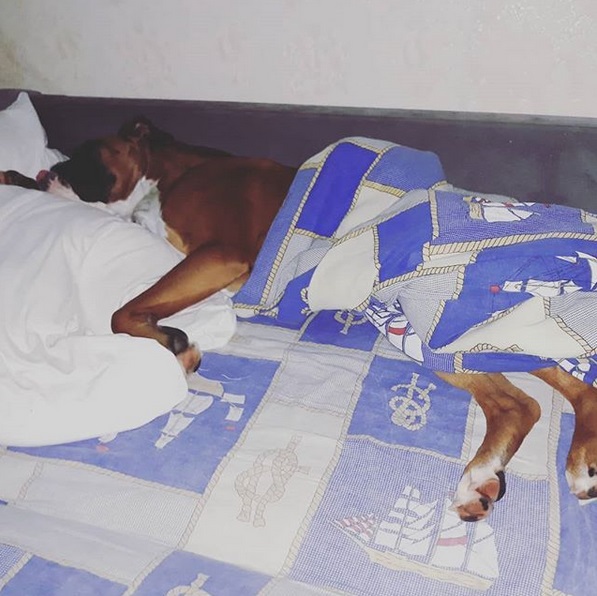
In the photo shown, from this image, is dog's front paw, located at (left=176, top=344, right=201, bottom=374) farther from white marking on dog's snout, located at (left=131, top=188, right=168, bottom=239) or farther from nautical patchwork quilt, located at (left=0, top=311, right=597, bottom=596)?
white marking on dog's snout, located at (left=131, top=188, right=168, bottom=239)

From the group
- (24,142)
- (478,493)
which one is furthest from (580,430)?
(24,142)

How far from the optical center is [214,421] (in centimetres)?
133

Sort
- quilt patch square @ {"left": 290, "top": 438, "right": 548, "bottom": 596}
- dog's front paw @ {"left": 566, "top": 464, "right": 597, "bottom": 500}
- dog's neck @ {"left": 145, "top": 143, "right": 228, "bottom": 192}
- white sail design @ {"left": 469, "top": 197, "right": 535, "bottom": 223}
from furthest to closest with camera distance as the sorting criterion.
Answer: dog's neck @ {"left": 145, "top": 143, "right": 228, "bottom": 192} < white sail design @ {"left": 469, "top": 197, "right": 535, "bottom": 223} < dog's front paw @ {"left": 566, "top": 464, "right": 597, "bottom": 500} < quilt patch square @ {"left": 290, "top": 438, "right": 548, "bottom": 596}

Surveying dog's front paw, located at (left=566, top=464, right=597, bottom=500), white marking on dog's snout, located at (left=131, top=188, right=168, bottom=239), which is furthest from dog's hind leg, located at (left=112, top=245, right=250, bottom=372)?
dog's front paw, located at (left=566, top=464, right=597, bottom=500)

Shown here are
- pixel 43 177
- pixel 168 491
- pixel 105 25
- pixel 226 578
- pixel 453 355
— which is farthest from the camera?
pixel 105 25

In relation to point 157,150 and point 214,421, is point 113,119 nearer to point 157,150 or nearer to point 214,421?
point 157,150

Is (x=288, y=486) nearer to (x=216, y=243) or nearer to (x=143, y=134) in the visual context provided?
(x=216, y=243)

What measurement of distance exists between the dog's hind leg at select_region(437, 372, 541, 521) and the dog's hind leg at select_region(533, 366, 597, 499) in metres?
0.07

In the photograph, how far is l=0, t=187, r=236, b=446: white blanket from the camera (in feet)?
4.29

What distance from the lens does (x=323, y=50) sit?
6.30 ft

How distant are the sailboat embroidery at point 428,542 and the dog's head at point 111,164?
1127 millimetres

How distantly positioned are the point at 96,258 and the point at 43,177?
0.40m

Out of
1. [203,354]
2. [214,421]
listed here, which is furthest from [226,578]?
[203,354]

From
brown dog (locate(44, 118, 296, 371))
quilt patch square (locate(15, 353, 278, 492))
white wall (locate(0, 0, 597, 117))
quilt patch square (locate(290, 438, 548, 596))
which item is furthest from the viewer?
white wall (locate(0, 0, 597, 117))
